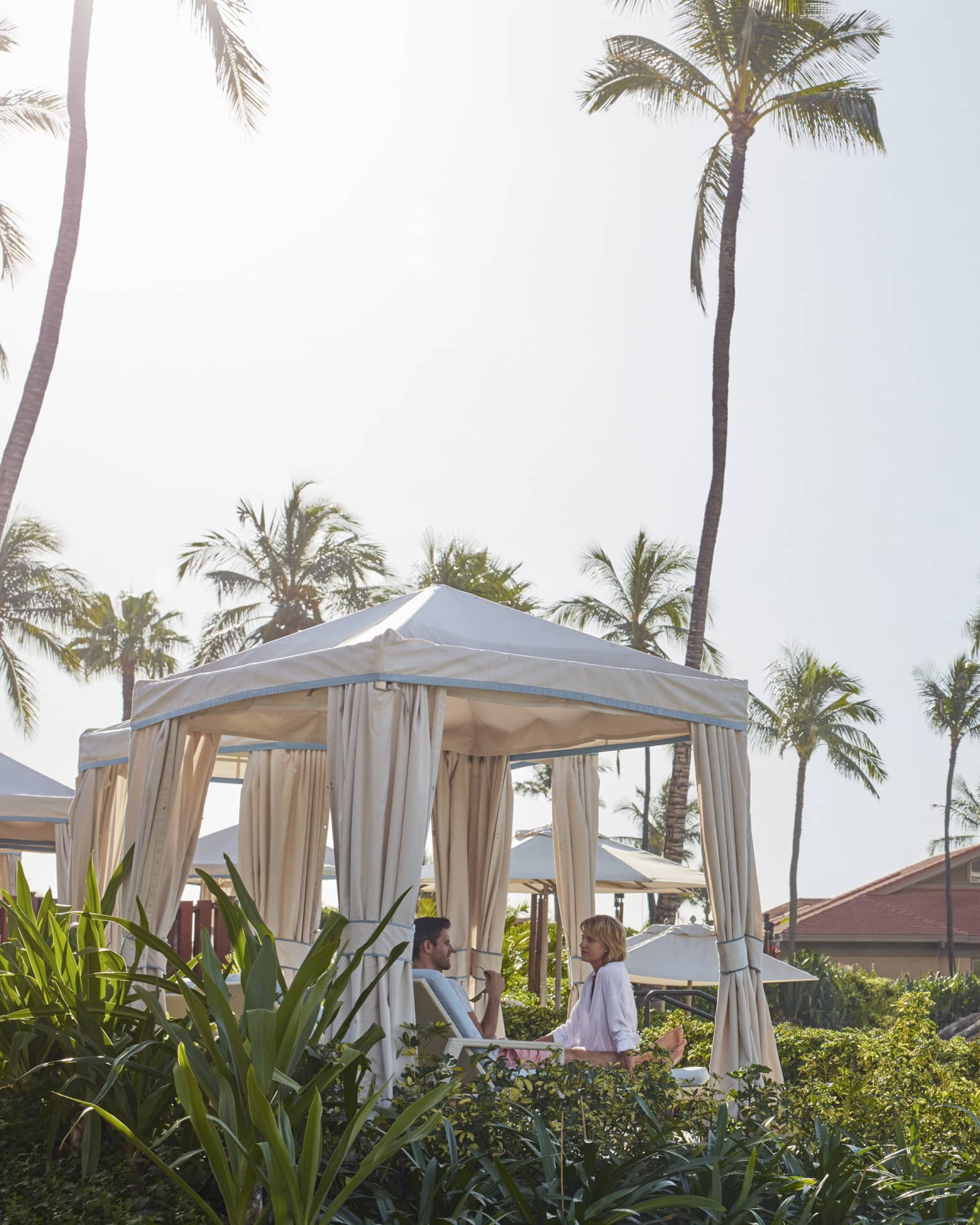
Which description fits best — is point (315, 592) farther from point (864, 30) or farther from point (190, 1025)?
point (190, 1025)

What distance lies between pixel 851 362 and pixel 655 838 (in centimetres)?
3530

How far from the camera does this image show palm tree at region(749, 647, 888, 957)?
3653 cm

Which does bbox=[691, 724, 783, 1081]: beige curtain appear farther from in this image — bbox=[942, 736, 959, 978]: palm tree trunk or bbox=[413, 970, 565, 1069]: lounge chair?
bbox=[942, 736, 959, 978]: palm tree trunk

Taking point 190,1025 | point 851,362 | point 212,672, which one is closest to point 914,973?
point 851,362

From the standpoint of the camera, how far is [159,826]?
735 centimetres

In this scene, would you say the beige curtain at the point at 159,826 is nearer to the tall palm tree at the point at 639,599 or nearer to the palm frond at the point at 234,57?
the palm frond at the point at 234,57

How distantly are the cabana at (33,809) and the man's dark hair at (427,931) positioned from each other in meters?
4.77

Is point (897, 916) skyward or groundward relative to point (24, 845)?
groundward

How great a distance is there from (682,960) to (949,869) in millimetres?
25723

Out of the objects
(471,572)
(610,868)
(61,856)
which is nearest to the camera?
(61,856)

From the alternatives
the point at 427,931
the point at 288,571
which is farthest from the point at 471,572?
the point at 427,931

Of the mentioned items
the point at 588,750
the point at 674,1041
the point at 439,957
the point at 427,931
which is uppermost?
the point at 588,750

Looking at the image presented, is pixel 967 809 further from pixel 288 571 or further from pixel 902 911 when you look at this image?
→ pixel 288 571

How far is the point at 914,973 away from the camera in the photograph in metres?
35.9
